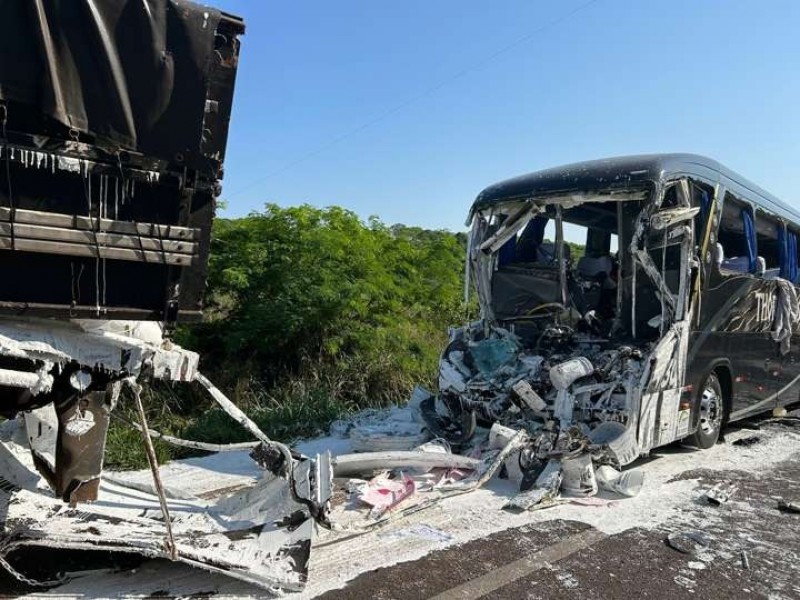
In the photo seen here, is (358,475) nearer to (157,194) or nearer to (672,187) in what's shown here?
(157,194)

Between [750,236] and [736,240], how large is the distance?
34 cm

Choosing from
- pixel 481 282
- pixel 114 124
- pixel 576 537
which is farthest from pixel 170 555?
pixel 481 282

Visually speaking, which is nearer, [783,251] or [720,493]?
[720,493]

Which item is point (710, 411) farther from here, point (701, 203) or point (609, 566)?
point (609, 566)

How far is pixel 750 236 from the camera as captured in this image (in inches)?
301

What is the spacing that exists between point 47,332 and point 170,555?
1.29 m

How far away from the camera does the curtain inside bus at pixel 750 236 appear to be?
24.7 feet

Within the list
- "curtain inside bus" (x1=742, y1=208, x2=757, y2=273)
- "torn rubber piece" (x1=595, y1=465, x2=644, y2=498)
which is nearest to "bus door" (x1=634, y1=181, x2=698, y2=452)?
"torn rubber piece" (x1=595, y1=465, x2=644, y2=498)

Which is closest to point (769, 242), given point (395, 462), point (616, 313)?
point (616, 313)

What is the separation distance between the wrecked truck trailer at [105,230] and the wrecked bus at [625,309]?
3.15 m

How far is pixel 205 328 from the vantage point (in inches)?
423

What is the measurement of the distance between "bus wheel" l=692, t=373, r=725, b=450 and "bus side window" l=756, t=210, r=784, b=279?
1555 mm

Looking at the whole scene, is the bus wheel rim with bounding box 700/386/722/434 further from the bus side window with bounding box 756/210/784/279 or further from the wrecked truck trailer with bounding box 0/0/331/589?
the wrecked truck trailer with bounding box 0/0/331/589

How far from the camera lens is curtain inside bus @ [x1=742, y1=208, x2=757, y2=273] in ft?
24.7
